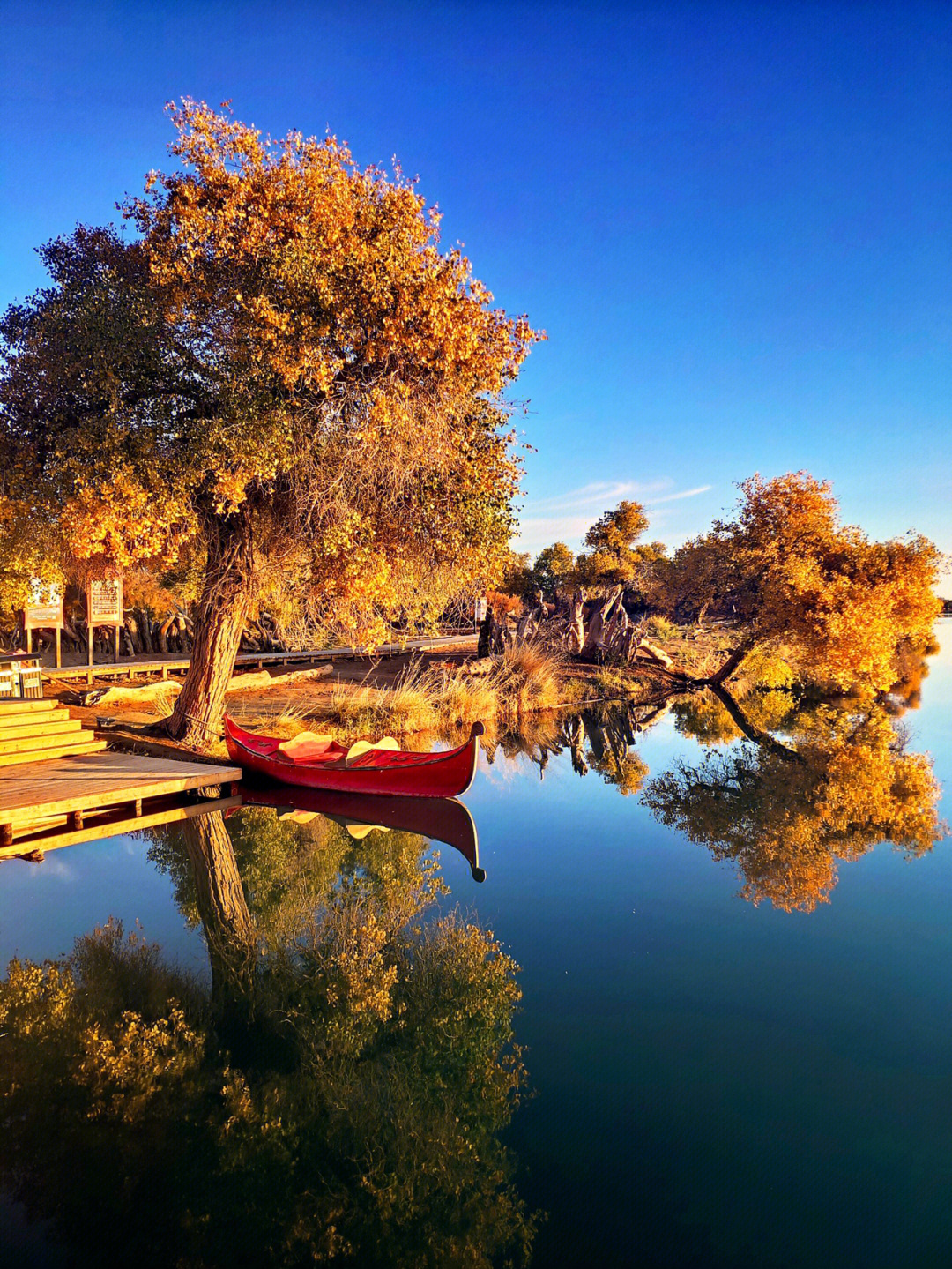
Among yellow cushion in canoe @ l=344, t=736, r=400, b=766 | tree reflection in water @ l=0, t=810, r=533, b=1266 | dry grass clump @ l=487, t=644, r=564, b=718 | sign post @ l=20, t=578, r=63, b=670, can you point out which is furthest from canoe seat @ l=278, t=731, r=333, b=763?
dry grass clump @ l=487, t=644, r=564, b=718

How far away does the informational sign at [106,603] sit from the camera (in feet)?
58.4

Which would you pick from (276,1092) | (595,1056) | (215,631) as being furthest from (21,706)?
(595,1056)

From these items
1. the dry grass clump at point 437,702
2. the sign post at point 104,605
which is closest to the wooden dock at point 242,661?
the sign post at point 104,605

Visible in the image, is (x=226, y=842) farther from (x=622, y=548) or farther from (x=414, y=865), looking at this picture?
(x=622, y=548)

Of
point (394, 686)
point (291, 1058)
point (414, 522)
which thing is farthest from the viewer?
point (394, 686)

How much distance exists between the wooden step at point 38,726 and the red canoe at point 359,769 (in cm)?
231

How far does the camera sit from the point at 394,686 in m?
19.6

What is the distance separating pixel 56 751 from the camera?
35.5 feet

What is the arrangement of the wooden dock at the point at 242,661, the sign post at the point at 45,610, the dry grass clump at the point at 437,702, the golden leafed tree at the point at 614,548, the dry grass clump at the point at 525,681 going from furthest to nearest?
1. the golden leafed tree at the point at 614,548
2. the dry grass clump at the point at 525,681
3. the wooden dock at the point at 242,661
4. the dry grass clump at the point at 437,702
5. the sign post at the point at 45,610

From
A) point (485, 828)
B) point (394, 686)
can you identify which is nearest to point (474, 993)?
point (485, 828)

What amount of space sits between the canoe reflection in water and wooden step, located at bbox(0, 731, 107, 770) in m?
2.36

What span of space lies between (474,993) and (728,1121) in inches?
83.9

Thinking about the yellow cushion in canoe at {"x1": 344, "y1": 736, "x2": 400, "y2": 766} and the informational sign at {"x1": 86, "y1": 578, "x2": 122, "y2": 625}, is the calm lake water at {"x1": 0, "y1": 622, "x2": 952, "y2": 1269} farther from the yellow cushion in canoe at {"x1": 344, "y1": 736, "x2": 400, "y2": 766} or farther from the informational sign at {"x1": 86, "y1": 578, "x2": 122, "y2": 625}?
the informational sign at {"x1": 86, "y1": 578, "x2": 122, "y2": 625}

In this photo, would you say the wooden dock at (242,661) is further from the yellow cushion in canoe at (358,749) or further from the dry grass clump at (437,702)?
the yellow cushion in canoe at (358,749)
